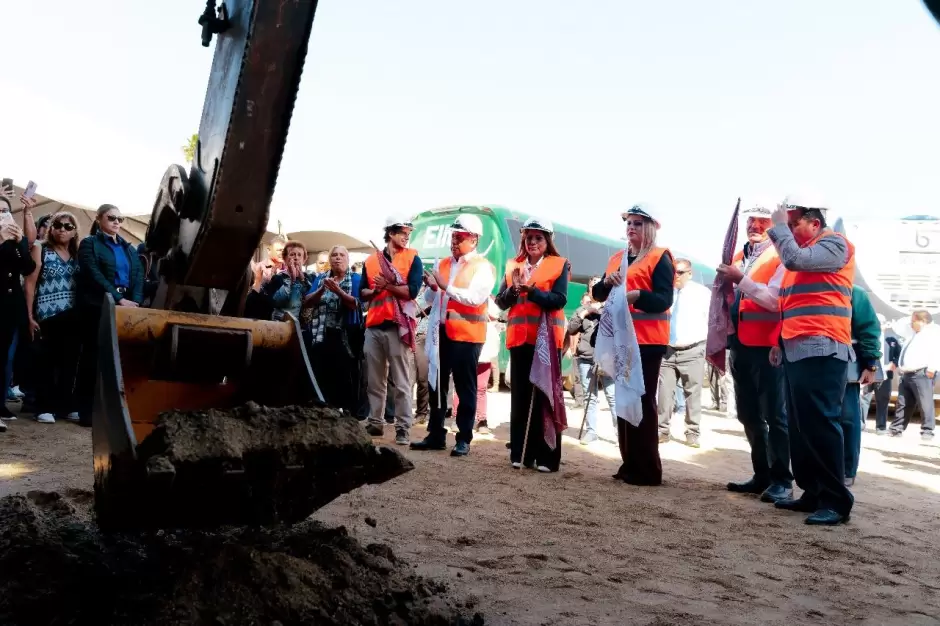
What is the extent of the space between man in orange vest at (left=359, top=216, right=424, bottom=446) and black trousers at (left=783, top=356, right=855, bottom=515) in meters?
3.37

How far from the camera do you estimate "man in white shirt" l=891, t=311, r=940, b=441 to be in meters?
10.6

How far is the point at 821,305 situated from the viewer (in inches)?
176

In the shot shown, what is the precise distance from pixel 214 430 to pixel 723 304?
158 inches

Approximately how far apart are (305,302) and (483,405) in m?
2.30

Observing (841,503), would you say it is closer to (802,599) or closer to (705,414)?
(802,599)

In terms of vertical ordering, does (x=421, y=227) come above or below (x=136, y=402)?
above

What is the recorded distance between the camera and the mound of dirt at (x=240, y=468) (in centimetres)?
231

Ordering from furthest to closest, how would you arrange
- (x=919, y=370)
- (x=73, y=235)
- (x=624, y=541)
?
(x=919, y=370) < (x=73, y=235) < (x=624, y=541)

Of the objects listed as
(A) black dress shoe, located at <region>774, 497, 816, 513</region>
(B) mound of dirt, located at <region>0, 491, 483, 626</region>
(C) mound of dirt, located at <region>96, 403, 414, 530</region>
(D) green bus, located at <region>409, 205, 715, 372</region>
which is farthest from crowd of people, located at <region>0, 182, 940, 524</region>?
(D) green bus, located at <region>409, 205, 715, 372</region>

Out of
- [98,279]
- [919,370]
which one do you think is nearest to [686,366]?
[919,370]

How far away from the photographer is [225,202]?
8.84ft

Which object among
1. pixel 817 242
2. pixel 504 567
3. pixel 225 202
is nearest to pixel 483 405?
pixel 817 242

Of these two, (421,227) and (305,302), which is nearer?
(305,302)

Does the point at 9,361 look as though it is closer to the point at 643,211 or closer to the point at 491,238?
the point at 643,211
